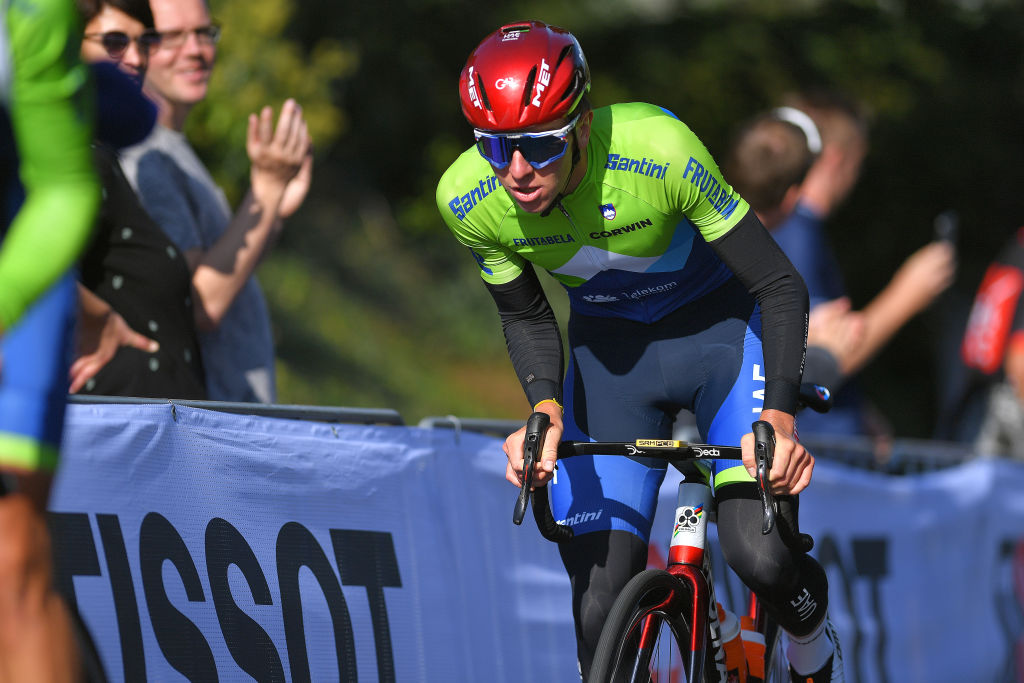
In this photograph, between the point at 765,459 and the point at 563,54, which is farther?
the point at 563,54

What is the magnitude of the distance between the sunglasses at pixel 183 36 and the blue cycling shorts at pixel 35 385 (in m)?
2.88

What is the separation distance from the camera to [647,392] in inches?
179

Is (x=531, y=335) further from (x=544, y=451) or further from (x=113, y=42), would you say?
(x=113, y=42)

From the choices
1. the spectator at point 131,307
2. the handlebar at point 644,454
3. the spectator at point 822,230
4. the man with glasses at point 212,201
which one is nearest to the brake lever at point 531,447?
the handlebar at point 644,454

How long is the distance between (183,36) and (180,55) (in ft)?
0.25

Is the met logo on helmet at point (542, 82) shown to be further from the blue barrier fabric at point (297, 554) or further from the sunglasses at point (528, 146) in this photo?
the blue barrier fabric at point (297, 554)

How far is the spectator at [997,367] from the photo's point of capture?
8.83 metres

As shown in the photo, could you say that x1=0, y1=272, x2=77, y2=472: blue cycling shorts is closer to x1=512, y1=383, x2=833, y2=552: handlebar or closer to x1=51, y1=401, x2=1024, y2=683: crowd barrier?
x1=51, y1=401, x2=1024, y2=683: crowd barrier

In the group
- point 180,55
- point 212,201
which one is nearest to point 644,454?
point 212,201

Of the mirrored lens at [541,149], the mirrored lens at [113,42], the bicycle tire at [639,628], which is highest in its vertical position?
the mirrored lens at [113,42]

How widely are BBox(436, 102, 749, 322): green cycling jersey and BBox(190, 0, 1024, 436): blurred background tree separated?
1336cm

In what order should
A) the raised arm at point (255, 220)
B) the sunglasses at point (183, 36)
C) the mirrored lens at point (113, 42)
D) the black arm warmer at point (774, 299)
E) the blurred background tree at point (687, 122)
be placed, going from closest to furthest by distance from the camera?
the black arm warmer at point (774, 299) → the mirrored lens at point (113, 42) → the raised arm at point (255, 220) → the sunglasses at point (183, 36) → the blurred background tree at point (687, 122)

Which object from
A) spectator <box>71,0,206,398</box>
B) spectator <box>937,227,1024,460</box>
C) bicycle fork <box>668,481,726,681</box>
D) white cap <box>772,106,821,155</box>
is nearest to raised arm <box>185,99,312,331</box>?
spectator <box>71,0,206,398</box>

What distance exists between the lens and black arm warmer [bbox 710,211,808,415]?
13.3 feet
